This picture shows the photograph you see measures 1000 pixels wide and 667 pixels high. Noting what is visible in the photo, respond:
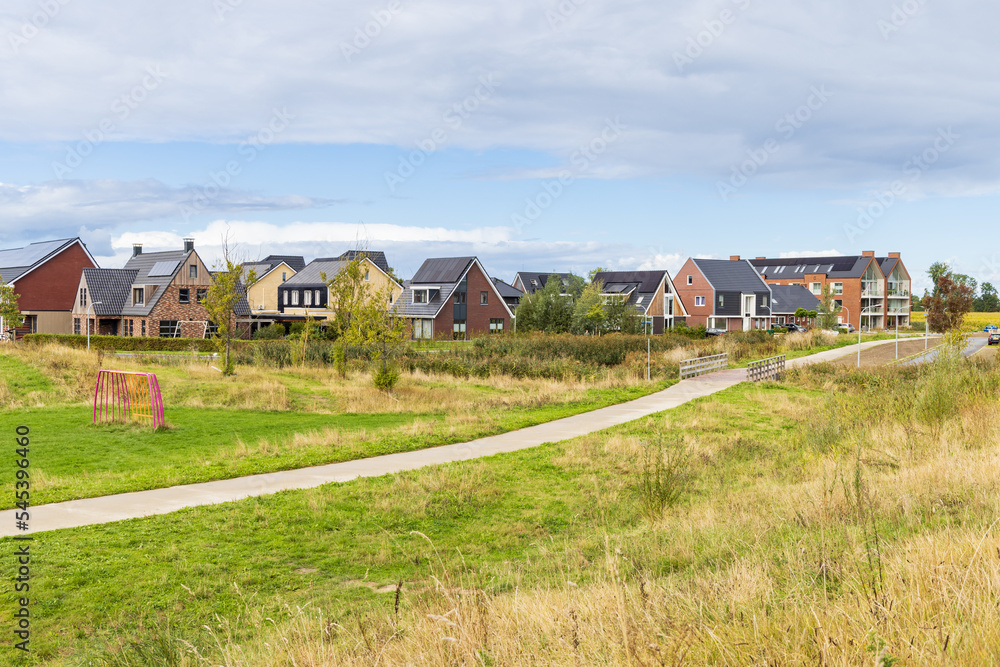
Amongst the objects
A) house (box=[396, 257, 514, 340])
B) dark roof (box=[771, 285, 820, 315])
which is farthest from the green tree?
dark roof (box=[771, 285, 820, 315])

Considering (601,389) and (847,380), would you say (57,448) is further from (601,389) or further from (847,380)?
(847,380)

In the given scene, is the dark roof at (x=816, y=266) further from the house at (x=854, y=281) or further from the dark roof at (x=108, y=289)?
the dark roof at (x=108, y=289)

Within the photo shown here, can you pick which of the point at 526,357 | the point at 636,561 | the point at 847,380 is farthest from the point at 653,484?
the point at 526,357

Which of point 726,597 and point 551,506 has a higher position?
point 726,597

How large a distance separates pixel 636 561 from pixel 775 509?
233 centimetres

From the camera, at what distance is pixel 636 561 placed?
6805mm

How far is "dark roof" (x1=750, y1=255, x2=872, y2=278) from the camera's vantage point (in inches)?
3893

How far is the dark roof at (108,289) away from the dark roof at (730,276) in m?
56.6

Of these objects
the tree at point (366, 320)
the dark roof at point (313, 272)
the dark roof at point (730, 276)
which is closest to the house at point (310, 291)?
the dark roof at point (313, 272)

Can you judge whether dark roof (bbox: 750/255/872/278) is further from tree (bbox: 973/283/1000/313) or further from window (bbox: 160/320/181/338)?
window (bbox: 160/320/181/338)

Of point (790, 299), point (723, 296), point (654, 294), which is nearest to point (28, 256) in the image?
point (654, 294)

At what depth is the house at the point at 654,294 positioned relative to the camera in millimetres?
75062

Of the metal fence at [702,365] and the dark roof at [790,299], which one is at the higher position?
the dark roof at [790,299]

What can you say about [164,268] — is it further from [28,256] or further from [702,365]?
[702,365]
